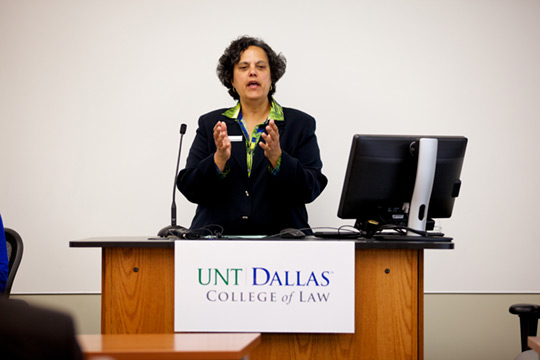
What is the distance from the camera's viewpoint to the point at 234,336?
1.69 m

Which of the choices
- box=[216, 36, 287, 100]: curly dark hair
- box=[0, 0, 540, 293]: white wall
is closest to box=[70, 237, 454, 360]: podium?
box=[216, 36, 287, 100]: curly dark hair

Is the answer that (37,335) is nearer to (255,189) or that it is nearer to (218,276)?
(218,276)

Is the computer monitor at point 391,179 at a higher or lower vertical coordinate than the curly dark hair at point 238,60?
lower

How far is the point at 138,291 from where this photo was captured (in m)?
2.48

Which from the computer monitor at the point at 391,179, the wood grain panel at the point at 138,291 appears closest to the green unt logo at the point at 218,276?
the wood grain panel at the point at 138,291

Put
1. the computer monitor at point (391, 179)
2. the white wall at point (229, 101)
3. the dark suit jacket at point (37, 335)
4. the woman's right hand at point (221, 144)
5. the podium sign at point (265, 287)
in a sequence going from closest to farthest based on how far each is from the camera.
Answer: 1. the dark suit jacket at point (37, 335)
2. the podium sign at point (265, 287)
3. the computer monitor at point (391, 179)
4. the woman's right hand at point (221, 144)
5. the white wall at point (229, 101)

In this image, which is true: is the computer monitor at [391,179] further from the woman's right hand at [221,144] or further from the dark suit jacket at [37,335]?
the dark suit jacket at [37,335]

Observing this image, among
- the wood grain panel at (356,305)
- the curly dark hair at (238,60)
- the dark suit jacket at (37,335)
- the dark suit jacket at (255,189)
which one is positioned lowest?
the wood grain panel at (356,305)

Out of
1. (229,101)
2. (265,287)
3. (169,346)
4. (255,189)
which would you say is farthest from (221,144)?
(229,101)

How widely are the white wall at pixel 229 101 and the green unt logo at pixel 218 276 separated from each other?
2037 millimetres

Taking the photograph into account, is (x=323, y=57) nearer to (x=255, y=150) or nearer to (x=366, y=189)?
(x=255, y=150)

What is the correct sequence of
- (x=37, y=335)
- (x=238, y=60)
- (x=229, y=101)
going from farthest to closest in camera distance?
(x=229, y=101) < (x=238, y=60) < (x=37, y=335)

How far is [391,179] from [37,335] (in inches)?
74.8

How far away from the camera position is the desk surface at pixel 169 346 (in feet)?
4.73
